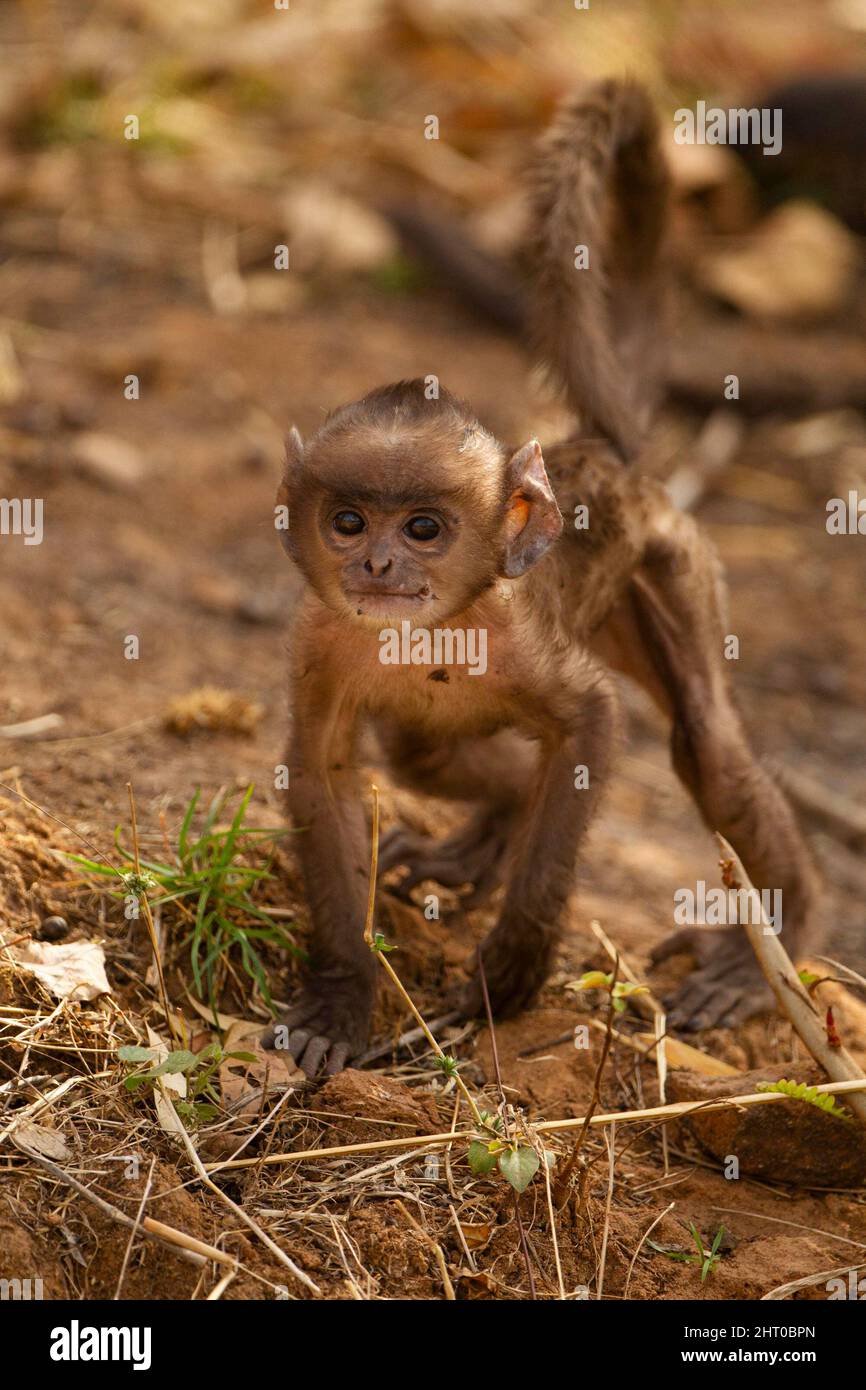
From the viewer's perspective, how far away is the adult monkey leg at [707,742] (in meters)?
4.88

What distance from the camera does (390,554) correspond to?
12.4ft

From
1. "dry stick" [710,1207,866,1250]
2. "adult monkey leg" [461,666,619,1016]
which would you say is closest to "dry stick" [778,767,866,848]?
"adult monkey leg" [461,666,619,1016]

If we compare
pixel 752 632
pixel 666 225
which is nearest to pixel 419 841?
pixel 666 225

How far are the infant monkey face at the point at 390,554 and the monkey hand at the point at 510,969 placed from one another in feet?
3.19

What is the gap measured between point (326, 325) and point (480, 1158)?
7532 millimetres

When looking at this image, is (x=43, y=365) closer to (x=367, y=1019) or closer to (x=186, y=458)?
(x=186, y=458)

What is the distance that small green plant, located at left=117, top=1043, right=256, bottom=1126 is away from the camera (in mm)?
3559

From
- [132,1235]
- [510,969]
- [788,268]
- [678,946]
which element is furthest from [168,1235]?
[788,268]

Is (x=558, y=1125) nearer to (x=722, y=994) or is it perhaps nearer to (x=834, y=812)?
(x=722, y=994)

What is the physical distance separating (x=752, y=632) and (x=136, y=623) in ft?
11.4

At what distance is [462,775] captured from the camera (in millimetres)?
5137

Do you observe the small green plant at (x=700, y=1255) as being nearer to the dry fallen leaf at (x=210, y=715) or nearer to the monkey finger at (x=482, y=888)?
the monkey finger at (x=482, y=888)

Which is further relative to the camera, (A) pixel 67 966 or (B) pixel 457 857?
(B) pixel 457 857

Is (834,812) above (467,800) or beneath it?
above
